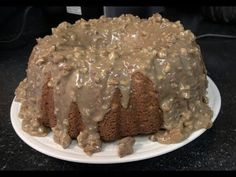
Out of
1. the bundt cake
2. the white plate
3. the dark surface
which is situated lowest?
the dark surface

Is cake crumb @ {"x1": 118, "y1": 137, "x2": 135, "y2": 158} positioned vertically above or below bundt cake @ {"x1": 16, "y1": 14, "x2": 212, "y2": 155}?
below

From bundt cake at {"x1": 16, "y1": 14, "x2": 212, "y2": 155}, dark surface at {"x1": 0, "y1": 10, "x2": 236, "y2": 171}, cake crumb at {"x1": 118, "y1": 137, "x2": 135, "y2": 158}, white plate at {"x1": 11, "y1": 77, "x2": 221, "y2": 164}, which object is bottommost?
dark surface at {"x1": 0, "y1": 10, "x2": 236, "y2": 171}

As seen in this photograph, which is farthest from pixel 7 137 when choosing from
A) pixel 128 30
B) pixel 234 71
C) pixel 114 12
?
pixel 234 71

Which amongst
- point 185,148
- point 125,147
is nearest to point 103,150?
point 125,147

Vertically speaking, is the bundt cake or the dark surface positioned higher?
the bundt cake

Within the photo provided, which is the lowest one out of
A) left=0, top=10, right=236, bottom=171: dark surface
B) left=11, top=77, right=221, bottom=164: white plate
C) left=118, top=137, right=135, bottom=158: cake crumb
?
left=0, top=10, right=236, bottom=171: dark surface

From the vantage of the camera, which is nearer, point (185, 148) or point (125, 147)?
point (125, 147)

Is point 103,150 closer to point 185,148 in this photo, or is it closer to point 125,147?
point 125,147

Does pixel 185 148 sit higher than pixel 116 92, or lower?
lower
